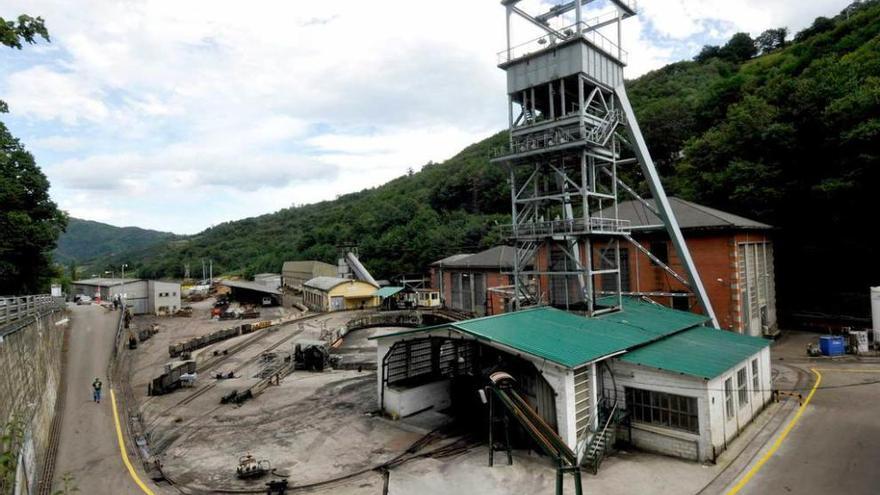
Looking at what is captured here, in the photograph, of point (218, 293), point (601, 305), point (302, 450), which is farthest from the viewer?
point (218, 293)

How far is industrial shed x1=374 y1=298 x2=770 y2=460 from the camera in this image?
45.4ft

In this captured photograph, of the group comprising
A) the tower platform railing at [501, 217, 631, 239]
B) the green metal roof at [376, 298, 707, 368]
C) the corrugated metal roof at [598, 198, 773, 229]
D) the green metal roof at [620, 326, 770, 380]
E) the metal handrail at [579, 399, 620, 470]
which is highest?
the corrugated metal roof at [598, 198, 773, 229]

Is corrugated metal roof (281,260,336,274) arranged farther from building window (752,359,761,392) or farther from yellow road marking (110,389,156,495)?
building window (752,359,761,392)

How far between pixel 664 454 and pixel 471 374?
794 centimetres

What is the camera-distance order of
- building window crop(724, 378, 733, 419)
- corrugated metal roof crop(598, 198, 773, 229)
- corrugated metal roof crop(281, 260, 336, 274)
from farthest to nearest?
corrugated metal roof crop(281, 260, 336, 274)
corrugated metal roof crop(598, 198, 773, 229)
building window crop(724, 378, 733, 419)

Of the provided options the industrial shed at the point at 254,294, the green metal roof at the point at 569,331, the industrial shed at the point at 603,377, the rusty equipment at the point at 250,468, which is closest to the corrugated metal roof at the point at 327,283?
the industrial shed at the point at 254,294

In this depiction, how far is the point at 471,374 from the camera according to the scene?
2016 cm

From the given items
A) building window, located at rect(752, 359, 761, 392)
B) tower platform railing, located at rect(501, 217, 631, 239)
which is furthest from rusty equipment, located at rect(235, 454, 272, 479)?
building window, located at rect(752, 359, 761, 392)

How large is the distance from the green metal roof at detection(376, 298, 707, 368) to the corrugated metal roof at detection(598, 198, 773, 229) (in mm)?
8642

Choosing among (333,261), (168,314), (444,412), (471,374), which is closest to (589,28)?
(471,374)

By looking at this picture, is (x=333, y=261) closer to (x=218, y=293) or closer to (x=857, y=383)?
(x=218, y=293)

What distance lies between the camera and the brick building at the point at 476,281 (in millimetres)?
41750

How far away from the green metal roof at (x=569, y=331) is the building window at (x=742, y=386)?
273 cm

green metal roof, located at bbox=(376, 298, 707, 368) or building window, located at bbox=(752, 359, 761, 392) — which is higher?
green metal roof, located at bbox=(376, 298, 707, 368)
